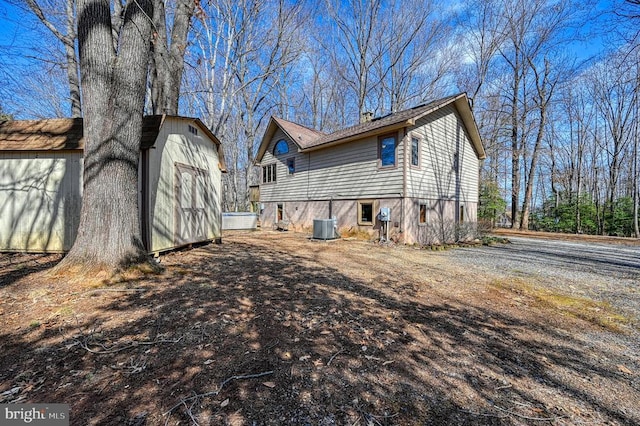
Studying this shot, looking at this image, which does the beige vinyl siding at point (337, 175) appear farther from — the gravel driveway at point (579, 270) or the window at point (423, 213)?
the gravel driveway at point (579, 270)

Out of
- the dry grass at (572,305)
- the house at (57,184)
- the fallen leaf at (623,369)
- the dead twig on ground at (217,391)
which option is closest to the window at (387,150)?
the dry grass at (572,305)

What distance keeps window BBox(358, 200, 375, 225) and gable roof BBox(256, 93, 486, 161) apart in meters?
2.88

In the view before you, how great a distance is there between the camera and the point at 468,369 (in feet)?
7.71

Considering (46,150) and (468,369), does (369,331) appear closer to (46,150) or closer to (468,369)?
(468,369)

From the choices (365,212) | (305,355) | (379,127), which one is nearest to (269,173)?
(365,212)

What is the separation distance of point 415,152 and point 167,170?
8.88 metres

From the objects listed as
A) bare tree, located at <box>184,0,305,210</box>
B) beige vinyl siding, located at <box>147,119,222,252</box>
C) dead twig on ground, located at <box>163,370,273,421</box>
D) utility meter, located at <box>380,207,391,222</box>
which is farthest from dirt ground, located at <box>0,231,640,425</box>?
bare tree, located at <box>184,0,305,210</box>

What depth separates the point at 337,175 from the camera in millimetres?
12930

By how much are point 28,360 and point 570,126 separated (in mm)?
34125

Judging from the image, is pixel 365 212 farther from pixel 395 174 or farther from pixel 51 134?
pixel 51 134

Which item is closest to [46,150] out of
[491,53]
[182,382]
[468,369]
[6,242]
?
[6,242]

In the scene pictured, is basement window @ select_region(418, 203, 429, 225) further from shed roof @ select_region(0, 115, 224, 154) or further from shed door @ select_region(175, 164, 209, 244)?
shed roof @ select_region(0, 115, 224, 154)

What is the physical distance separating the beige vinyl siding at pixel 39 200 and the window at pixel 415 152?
408 inches

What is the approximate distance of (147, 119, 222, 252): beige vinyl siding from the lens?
235 inches
